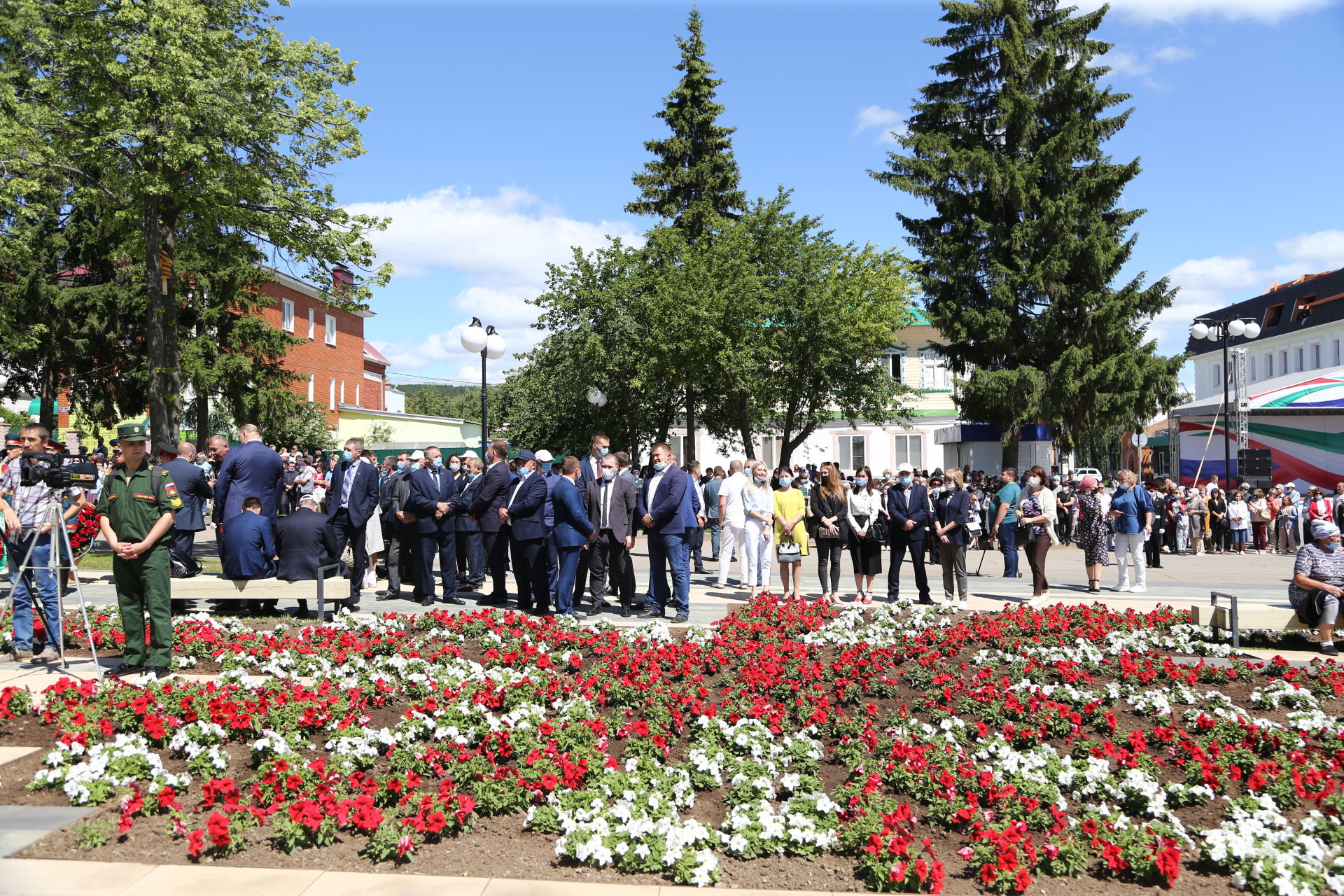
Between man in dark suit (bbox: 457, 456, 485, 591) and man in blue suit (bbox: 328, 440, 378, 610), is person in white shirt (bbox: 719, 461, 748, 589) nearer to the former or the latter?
man in dark suit (bbox: 457, 456, 485, 591)

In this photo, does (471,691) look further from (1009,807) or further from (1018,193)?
(1018,193)

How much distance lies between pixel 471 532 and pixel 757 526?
387cm

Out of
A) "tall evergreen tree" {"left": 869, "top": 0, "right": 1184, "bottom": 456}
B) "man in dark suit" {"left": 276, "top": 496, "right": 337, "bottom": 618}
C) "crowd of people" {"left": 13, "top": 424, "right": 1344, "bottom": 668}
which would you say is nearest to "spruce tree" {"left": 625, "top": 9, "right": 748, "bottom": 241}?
"tall evergreen tree" {"left": 869, "top": 0, "right": 1184, "bottom": 456}

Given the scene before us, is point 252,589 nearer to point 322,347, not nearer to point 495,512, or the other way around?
point 495,512

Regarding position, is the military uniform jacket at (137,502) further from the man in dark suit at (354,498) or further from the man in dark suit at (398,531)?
the man in dark suit at (398,531)

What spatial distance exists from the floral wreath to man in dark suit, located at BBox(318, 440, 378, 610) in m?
2.70

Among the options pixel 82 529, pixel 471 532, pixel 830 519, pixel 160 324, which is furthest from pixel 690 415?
pixel 82 529

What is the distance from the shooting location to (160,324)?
776 inches

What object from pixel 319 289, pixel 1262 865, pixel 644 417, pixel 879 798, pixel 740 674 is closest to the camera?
pixel 1262 865

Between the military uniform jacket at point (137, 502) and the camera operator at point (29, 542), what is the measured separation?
0.98m

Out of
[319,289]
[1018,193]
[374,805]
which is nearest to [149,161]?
[319,289]

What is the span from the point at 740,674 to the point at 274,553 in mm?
5954

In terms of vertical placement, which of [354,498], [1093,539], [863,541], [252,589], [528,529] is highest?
[354,498]

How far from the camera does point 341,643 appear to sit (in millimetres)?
9180
